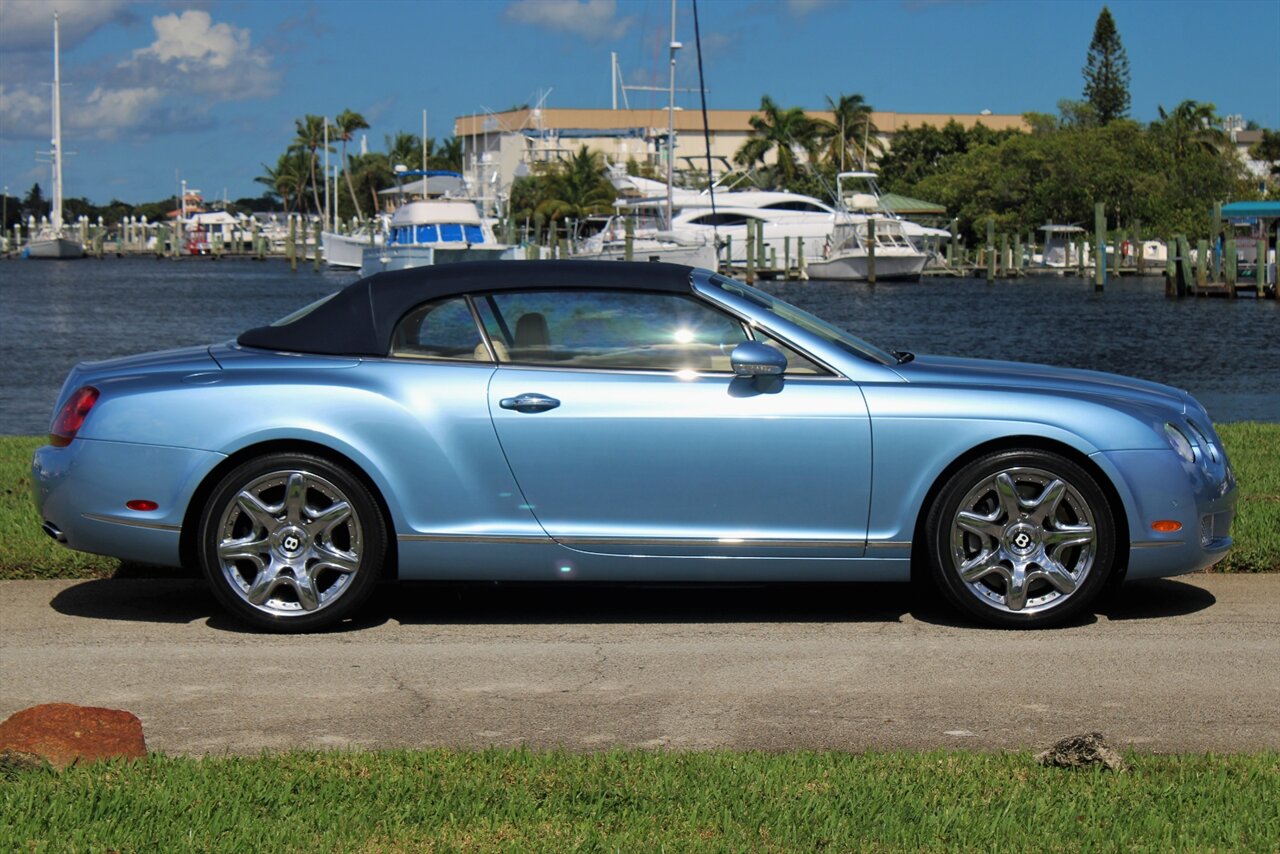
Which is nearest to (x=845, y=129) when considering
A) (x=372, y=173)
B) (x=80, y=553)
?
(x=372, y=173)

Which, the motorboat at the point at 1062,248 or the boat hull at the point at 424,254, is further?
the motorboat at the point at 1062,248

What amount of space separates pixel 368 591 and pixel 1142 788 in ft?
10.6

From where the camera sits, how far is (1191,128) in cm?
10206

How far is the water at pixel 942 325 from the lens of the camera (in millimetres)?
27734

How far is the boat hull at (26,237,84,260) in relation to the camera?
5182 inches

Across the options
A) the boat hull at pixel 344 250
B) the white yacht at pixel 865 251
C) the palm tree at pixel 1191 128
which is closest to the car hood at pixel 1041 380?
the white yacht at pixel 865 251

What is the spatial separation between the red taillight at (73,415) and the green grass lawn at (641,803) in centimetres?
232

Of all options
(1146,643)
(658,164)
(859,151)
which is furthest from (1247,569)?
(859,151)

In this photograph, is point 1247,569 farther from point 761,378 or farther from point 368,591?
point 368,591

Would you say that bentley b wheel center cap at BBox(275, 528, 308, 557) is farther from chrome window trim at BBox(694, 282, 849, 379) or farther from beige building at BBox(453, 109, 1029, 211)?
beige building at BBox(453, 109, 1029, 211)

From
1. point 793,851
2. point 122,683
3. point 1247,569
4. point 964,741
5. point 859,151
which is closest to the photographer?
point 793,851

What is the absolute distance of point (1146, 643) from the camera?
6.30 meters

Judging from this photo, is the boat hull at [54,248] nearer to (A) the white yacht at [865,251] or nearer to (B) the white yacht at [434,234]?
(A) the white yacht at [865,251]

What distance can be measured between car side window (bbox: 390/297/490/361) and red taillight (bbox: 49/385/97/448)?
1235mm
